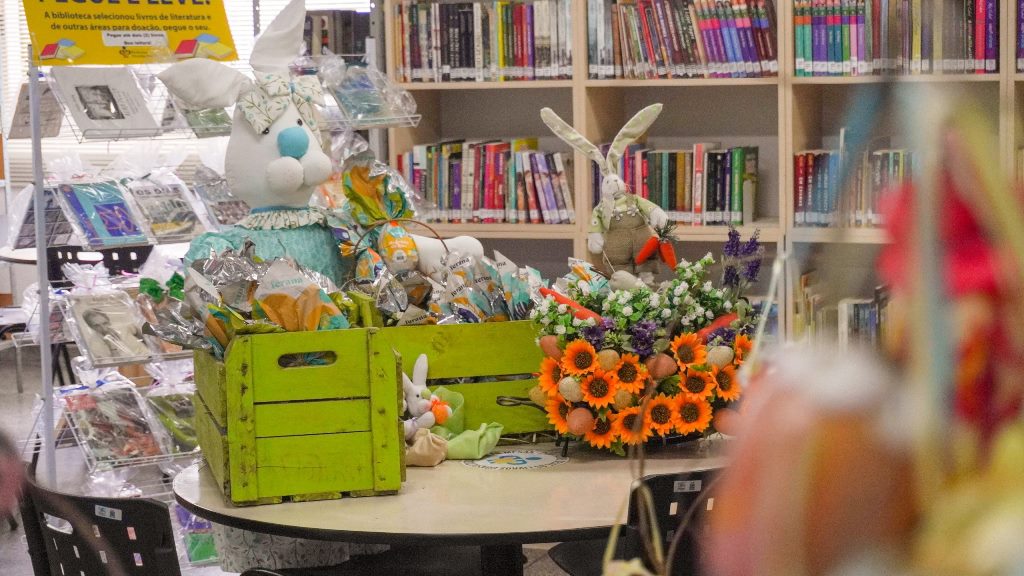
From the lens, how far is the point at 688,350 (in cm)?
183

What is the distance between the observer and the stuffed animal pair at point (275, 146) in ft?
8.29

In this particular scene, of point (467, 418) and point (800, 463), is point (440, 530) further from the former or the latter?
point (800, 463)

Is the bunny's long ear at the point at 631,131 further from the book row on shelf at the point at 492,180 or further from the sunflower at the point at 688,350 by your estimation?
the book row on shelf at the point at 492,180

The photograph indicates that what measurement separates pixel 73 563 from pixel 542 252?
2848 mm

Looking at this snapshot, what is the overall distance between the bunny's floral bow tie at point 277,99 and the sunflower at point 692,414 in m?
1.17

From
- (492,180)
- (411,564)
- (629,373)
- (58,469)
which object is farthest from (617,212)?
(58,469)

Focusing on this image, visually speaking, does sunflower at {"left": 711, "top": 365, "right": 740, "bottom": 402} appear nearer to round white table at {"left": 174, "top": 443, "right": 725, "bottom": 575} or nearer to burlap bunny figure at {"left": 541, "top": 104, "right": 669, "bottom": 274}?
round white table at {"left": 174, "top": 443, "right": 725, "bottom": 575}

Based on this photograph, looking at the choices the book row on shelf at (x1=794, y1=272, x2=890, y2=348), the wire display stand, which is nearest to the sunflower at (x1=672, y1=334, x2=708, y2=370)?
the wire display stand

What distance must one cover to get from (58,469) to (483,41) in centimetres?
223

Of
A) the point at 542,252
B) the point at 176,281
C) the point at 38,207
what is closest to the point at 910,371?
the point at 176,281

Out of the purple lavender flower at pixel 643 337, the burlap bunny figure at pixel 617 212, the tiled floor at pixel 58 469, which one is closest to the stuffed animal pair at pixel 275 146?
the burlap bunny figure at pixel 617 212

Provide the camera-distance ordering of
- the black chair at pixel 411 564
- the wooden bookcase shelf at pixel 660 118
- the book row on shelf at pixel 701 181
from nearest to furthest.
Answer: the black chair at pixel 411 564
the wooden bookcase shelf at pixel 660 118
the book row on shelf at pixel 701 181

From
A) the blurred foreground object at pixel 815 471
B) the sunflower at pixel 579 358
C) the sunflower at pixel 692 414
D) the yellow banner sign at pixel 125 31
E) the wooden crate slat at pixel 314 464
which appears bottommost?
the wooden crate slat at pixel 314 464

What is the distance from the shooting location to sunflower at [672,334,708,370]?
71.5 inches
